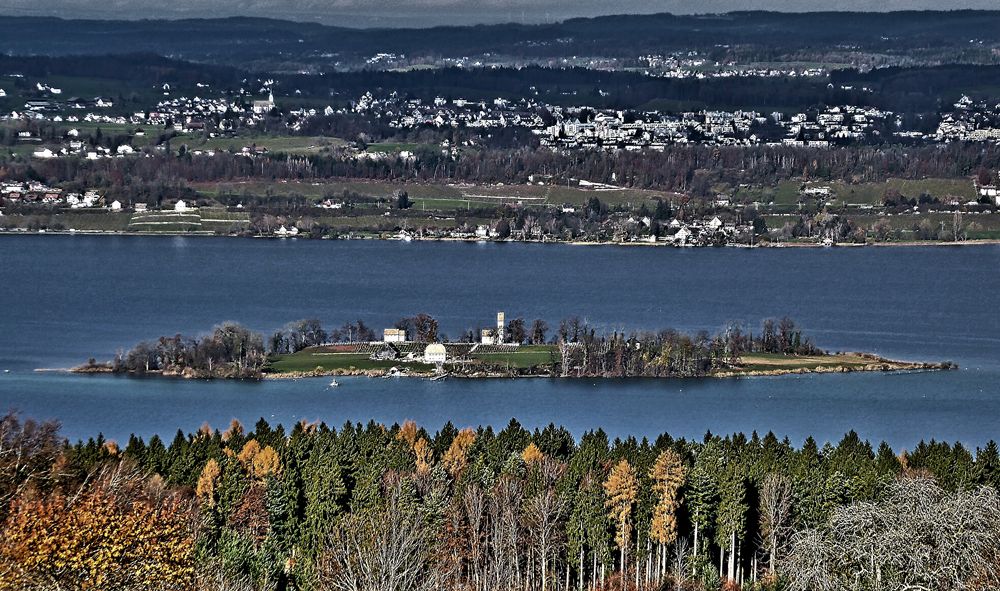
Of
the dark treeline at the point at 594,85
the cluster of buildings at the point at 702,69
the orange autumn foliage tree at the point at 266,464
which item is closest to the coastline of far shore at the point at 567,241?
the dark treeline at the point at 594,85

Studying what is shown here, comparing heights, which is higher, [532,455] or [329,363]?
[532,455]

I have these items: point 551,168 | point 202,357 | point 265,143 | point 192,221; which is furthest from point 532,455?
point 265,143

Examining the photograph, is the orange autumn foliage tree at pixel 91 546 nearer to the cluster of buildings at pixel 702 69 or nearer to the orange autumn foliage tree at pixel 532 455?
the orange autumn foliage tree at pixel 532 455

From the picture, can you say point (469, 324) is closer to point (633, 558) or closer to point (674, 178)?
point (633, 558)

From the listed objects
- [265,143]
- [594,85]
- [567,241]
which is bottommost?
[567,241]

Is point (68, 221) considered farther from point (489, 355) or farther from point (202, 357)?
point (489, 355)

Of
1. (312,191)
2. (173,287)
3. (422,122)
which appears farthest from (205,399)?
(422,122)

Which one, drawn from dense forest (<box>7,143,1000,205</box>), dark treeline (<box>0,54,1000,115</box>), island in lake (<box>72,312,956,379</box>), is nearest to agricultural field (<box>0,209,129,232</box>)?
dense forest (<box>7,143,1000,205</box>)
